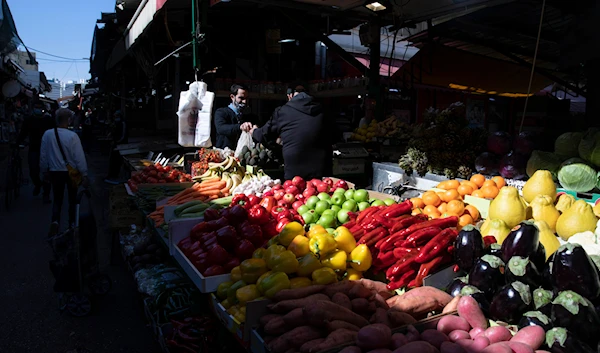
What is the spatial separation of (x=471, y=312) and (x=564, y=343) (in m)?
0.42

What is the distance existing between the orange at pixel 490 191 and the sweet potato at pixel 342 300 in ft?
6.92

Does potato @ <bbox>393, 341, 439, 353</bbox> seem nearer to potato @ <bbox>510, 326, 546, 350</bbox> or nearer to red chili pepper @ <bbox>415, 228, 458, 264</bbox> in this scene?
potato @ <bbox>510, 326, 546, 350</bbox>

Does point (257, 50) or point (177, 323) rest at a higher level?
point (257, 50)

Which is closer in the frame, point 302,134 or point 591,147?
point 591,147

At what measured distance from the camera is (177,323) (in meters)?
3.58

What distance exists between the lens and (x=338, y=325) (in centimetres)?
223

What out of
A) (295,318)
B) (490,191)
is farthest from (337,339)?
(490,191)

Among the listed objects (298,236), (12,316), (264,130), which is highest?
(264,130)

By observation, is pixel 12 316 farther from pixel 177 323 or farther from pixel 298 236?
pixel 298 236

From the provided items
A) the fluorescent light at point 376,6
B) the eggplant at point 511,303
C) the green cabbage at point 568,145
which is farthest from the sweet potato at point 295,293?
the fluorescent light at point 376,6

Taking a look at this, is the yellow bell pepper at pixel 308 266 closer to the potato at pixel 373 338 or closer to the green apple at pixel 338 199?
the potato at pixel 373 338

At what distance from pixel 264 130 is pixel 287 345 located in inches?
146

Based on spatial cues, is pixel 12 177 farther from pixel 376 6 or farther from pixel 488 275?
pixel 488 275

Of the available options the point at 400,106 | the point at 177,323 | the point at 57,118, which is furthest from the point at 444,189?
the point at 400,106
